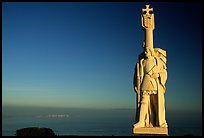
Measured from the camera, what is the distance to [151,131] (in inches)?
546

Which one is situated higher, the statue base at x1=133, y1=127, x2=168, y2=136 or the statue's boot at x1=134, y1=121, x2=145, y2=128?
the statue's boot at x1=134, y1=121, x2=145, y2=128

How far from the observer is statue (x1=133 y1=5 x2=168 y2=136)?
47.6 feet

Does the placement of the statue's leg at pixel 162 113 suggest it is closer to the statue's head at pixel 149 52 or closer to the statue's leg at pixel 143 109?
the statue's leg at pixel 143 109

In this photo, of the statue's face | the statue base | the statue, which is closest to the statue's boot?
the statue

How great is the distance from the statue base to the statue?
0.84 ft

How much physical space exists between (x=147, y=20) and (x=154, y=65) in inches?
92.2

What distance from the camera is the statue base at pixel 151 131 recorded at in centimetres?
1379

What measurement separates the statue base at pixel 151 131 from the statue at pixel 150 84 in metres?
0.26

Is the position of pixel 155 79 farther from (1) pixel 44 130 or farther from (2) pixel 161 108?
(1) pixel 44 130

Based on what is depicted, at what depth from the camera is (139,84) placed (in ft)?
48.8

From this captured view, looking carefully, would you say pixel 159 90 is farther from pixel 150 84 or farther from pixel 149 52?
pixel 149 52

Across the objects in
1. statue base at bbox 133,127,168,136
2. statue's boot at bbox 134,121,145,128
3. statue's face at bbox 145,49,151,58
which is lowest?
statue base at bbox 133,127,168,136

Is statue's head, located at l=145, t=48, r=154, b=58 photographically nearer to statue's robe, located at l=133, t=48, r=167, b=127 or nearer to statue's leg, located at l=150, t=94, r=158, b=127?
statue's robe, located at l=133, t=48, r=167, b=127

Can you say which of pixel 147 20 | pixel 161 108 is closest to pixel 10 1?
pixel 147 20
